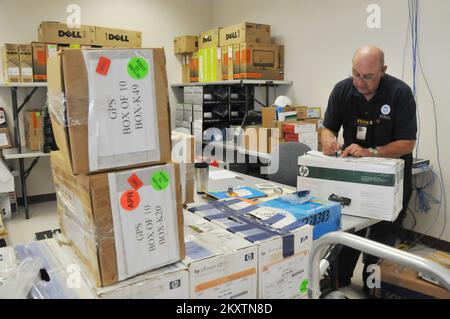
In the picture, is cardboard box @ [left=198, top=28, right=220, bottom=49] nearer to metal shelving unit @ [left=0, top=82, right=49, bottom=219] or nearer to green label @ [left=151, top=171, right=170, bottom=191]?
metal shelving unit @ [left=0, top=82, right=49, bottom=219]

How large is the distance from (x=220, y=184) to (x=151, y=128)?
1.23 m

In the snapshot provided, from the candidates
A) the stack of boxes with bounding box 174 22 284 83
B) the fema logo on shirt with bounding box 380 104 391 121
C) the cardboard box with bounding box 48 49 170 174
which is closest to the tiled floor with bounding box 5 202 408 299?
the fema logo on shirt with bounding box 380 104 391 121

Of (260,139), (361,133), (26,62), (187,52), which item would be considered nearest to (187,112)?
(187,52)

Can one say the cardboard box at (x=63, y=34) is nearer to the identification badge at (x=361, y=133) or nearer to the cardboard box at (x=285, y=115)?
the cardboard box at (x=285, y=115)

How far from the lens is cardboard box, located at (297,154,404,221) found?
1.78 metres

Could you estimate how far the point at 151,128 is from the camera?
111 cm

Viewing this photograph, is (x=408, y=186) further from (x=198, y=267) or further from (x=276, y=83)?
(x=276, y=83)

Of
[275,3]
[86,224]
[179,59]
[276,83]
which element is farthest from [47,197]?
[86,224]

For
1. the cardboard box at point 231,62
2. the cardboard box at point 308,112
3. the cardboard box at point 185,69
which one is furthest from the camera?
the cardboard box at point 185,69

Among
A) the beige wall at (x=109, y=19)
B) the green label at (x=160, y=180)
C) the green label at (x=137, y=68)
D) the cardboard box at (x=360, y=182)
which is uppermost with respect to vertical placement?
the beige wall at (x=109, y=19)

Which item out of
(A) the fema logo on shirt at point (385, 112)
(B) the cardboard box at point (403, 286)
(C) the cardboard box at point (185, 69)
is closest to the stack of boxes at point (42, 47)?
(C) the cardboard box at point (185, 69)

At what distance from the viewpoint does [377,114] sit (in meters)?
2.23

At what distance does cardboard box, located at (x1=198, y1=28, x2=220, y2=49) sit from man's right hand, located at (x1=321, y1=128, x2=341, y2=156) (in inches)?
98.7

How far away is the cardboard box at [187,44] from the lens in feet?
16.0
